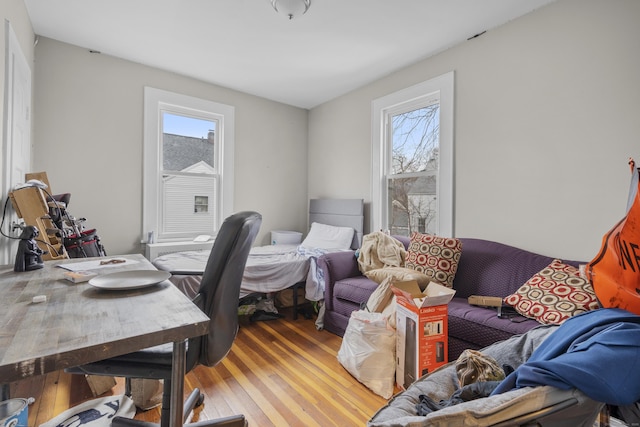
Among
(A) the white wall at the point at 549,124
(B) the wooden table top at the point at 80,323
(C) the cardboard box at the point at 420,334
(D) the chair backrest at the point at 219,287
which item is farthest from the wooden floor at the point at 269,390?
(A) the white wall at the point at 549,124

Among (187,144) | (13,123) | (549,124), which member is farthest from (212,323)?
(187,144)

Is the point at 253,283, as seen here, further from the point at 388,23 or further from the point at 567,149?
the point at 567,149

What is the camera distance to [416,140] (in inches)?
125

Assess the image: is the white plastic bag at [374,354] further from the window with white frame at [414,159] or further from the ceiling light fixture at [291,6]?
the ceiling light fixture at [291,6]

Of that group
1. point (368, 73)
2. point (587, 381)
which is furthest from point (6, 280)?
point (368, 73)

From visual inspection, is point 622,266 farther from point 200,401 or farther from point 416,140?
point 416,140

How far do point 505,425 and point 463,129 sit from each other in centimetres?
255

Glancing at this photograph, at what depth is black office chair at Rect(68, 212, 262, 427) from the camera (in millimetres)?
1081

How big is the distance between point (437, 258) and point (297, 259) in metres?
1.36

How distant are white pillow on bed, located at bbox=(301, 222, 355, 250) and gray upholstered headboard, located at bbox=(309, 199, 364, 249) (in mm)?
82

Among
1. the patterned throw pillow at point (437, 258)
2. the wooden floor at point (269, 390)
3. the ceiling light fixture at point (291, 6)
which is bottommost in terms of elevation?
the wooden floor at point (269, 390)

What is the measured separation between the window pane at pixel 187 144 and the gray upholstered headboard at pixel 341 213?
4.89 feet

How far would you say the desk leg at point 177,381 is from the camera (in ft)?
2.90

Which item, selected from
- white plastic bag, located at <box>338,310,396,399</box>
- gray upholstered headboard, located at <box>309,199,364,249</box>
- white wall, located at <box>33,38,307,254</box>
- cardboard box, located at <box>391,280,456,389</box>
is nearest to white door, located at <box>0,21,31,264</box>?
white wall, located at <box>33,38,307,254</box>
